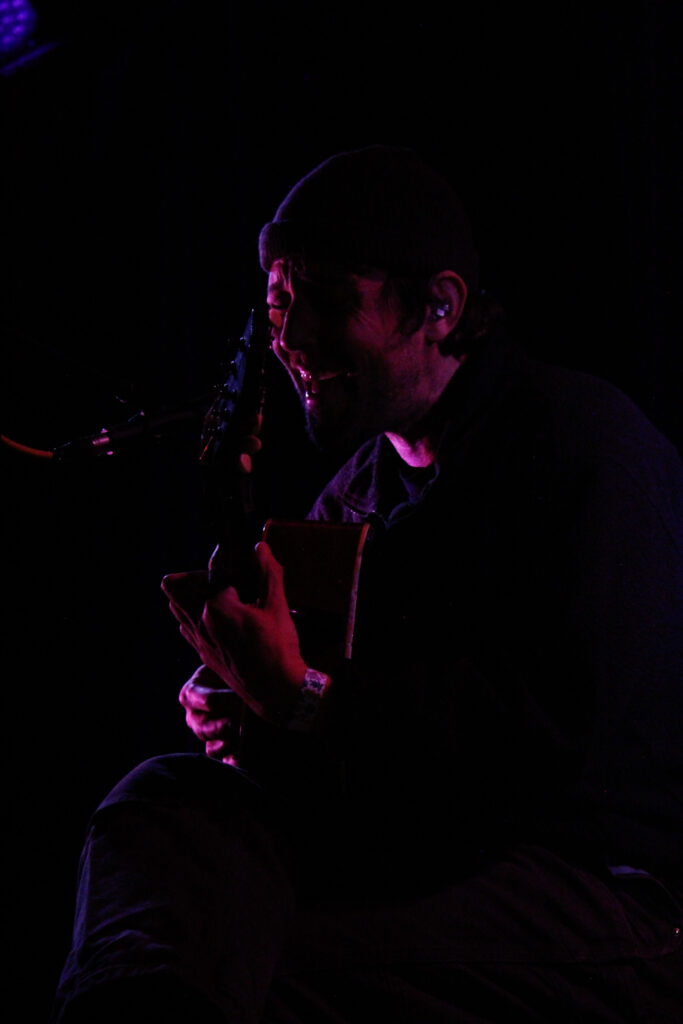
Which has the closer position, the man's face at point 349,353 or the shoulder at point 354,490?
the man's face at point 349,353

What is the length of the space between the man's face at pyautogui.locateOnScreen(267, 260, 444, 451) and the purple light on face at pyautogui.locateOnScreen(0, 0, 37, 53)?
2.14m

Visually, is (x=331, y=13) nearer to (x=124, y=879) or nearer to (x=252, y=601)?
(x=252, y=601)

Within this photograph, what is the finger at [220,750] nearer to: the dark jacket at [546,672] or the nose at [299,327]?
the dark jacket at [546,672]

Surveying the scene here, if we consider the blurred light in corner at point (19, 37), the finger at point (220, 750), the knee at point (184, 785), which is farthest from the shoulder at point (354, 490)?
the blurred light in corner at point (19, 37)

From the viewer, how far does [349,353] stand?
2.01 meters

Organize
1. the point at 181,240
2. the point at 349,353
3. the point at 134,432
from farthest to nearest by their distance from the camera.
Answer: the point at 181,240
the point at 349,353
the point at 134,432

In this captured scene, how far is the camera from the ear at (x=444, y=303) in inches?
79.7

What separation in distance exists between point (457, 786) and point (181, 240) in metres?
2.48

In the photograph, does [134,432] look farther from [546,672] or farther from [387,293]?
[546,672]

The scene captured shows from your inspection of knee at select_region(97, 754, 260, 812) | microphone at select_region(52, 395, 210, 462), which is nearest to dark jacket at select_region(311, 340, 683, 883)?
knee at select_region(97, 754, 260, 812)

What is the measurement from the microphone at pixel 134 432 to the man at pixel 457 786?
339 mm

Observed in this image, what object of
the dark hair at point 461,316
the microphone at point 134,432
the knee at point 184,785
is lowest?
the knee at point 184,785

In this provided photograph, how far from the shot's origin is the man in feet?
4.28

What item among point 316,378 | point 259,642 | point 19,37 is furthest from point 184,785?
point 19,37
